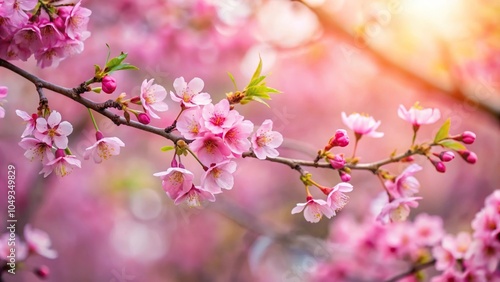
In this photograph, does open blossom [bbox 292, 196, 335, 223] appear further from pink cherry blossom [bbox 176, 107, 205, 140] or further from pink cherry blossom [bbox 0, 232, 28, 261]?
pink cherry blossom [bbox 0, 232, 28, 261]

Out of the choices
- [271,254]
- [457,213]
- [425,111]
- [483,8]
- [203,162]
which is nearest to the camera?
[203,162]

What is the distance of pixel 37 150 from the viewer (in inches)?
38.7

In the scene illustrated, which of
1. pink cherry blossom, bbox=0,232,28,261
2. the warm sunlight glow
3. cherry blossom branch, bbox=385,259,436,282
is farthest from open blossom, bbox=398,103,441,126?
the warm sunlight glow

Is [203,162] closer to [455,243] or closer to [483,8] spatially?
[455,243]

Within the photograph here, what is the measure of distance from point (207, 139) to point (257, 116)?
248cm

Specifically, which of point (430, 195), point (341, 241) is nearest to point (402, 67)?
point (341, 241)

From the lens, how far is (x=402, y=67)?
2.22 metres

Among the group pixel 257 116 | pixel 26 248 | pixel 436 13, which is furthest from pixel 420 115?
pixel 257 116

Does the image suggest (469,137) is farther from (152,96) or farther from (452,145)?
(152,96)

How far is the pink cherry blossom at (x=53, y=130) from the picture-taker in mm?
948

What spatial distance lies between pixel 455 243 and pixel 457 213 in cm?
227

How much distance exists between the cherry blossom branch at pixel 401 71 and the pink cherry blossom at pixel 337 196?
1.12 m

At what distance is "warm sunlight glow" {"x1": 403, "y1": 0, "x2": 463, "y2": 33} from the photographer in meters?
2.40

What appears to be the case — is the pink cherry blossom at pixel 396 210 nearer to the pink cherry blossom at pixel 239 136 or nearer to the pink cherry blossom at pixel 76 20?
the pink cherry blossom at pixel 239 136
